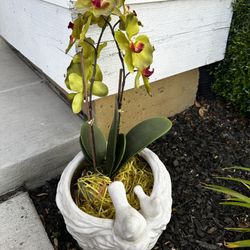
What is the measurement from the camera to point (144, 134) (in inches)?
45.2

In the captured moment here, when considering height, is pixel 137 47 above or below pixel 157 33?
above

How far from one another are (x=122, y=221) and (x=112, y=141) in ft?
1.00

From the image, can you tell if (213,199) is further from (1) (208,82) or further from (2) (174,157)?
(1) (208,82)

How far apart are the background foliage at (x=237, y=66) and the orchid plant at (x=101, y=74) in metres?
0.95

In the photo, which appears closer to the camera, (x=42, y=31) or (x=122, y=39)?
(x=122, y=39)

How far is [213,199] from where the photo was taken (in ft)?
4.89

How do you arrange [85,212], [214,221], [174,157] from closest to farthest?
[85,212], [214,221], [174,157]

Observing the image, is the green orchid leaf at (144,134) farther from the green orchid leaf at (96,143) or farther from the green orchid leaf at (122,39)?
the green orchid leaf at (122,39)

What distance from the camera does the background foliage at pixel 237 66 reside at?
1836mm

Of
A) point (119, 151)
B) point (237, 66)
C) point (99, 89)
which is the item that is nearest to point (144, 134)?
point (119, 151)

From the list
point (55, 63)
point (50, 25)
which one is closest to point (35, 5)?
point (50, 25)

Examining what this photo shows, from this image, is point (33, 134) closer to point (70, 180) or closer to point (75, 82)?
point (70, 180)

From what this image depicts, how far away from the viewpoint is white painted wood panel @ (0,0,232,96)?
138cm

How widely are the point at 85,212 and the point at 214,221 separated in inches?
24.9
